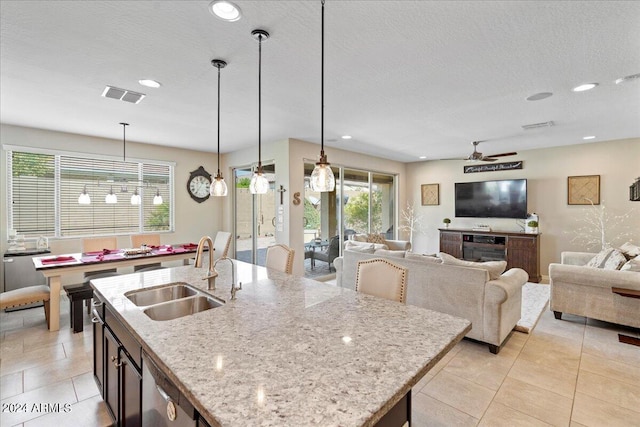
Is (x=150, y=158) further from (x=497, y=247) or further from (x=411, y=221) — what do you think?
(x=497, y=247)

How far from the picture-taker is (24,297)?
340 centimetres

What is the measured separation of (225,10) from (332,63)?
97cm

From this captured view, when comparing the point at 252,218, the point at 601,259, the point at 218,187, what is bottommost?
the point at 601,259

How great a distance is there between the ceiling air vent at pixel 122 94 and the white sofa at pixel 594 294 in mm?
5225

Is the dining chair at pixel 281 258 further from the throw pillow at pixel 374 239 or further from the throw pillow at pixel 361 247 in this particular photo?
the throw pillow at pixel 374 239

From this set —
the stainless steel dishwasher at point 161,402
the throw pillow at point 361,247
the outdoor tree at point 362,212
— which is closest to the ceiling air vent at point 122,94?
the stainless steel dishwasher at point 161,402

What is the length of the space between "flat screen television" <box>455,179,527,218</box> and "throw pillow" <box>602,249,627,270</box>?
2464 mm

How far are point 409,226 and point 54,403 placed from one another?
7251mm

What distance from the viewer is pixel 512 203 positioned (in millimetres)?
6242

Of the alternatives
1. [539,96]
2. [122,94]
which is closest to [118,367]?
[122,94]

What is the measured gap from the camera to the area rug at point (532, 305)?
359 cm

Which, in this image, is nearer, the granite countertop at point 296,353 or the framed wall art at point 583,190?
the granite countertop at point 296,353

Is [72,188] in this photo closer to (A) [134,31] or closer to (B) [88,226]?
(B) [88,226]

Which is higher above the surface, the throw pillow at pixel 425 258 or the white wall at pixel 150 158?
the white wall at pixel 150 158
